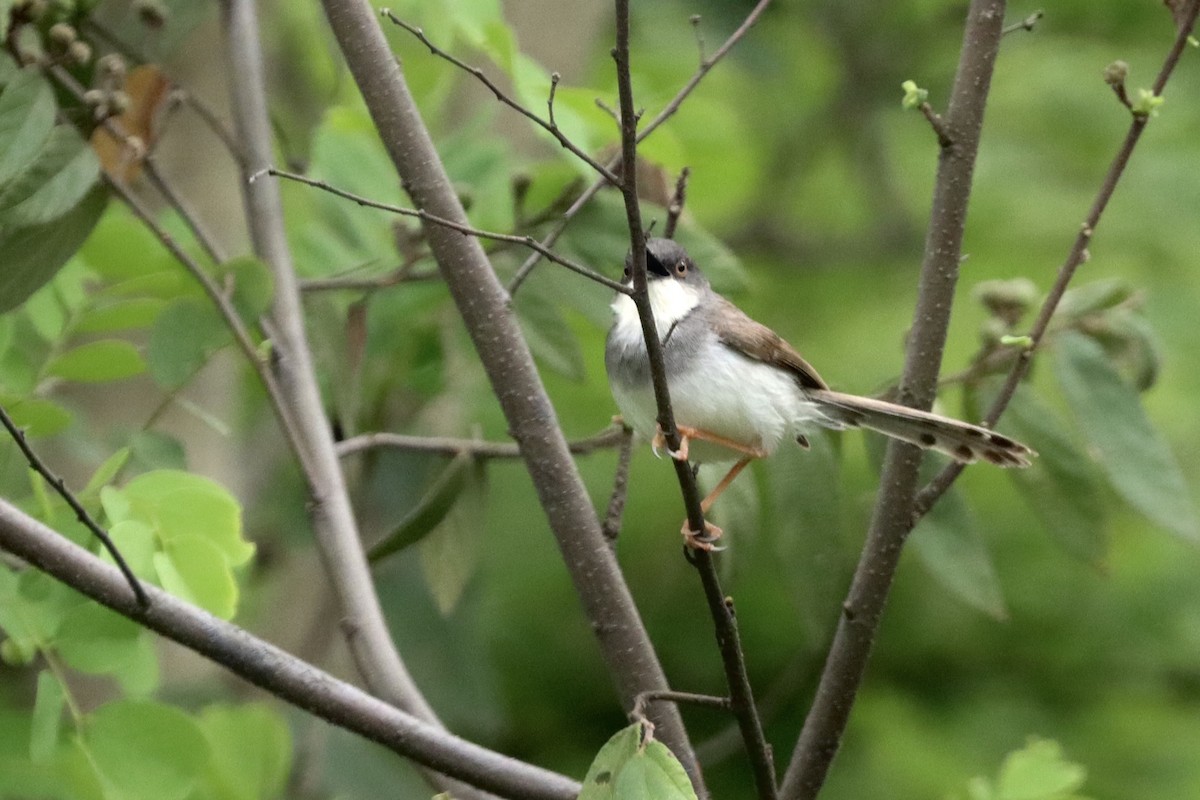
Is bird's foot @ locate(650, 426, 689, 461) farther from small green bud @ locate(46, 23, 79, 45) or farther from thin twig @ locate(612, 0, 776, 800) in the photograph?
small green bud @ locate(46, 23, 79, 45)

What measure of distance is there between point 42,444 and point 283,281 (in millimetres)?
1120

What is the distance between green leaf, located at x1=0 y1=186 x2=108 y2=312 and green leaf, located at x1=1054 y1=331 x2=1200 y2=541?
1863mm

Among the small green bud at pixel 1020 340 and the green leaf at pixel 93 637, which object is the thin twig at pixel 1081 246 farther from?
the green leaf at pixel 93 637

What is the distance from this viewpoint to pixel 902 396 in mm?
2170

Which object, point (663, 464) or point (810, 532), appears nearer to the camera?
Answer: point (810, 532)

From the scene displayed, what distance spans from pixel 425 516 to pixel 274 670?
0.68 metres

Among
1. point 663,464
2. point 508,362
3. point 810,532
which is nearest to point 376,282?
point 508,362

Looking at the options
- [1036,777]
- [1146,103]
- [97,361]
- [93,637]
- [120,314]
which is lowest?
[93,637]

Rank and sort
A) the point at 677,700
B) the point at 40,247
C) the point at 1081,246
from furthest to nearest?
the point at 40,247 < the point at 1081,246 < the point at 677,700

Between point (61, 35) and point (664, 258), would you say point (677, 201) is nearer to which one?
point (664, 258)

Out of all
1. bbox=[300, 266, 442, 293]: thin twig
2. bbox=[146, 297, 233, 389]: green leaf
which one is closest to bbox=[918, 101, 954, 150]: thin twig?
bbox=[300, 266, 442, 293]: thin twig

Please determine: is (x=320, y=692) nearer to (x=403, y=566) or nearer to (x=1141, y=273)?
(x=403, y=566)

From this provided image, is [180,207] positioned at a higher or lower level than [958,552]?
lower

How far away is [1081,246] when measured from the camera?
6.86 feet
